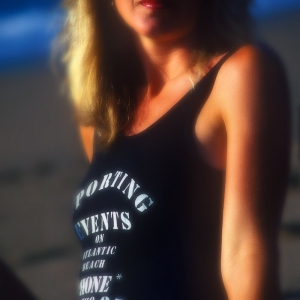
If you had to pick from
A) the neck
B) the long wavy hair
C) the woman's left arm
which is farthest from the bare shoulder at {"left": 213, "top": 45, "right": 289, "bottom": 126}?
the long wavy hair

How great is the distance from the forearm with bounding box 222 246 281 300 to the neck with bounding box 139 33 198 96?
0.41 meters

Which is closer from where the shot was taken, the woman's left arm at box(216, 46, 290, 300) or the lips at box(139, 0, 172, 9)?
the woman's left arm at box(216, 46, 290, 300)

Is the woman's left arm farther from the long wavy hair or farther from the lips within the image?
the long wavy hair

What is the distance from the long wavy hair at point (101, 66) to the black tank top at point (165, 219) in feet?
0.65

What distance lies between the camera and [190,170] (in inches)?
45.2

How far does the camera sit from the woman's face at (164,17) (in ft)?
4.19

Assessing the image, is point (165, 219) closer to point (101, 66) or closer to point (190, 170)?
point (190, 170)

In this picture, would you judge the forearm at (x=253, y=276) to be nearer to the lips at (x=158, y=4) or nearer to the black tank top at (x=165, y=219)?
the black tank top at (x=165, y=219)

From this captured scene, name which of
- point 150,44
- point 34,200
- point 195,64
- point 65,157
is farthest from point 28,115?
point 195,64

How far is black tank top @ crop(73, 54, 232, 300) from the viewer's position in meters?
1.14

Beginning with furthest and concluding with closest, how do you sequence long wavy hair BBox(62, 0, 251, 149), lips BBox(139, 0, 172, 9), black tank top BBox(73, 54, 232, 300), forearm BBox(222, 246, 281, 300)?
long wavy hair BBox(62, 0, 251, 149), lips BBox(139, 0, 172, 9), black tank top BBox(73, 54, 232, 300), forearm BBox(222, 246, 281, 300)

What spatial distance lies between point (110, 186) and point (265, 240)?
33 centimetres

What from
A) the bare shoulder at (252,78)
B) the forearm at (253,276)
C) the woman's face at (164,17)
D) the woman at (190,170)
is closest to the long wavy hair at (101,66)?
the woman at (190,170)

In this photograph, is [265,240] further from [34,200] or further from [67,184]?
[34,200]
